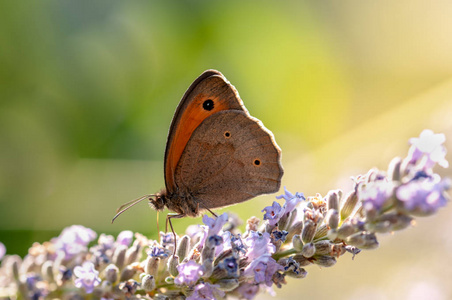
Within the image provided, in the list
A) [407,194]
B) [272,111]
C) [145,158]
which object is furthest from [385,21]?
[407,194]

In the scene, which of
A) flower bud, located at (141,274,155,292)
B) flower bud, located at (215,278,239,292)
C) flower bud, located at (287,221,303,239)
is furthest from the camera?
flower bud, located at (287,221,303,239)

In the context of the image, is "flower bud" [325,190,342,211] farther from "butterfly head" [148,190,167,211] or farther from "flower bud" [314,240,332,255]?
"butterfly head" [148,190,167,211]

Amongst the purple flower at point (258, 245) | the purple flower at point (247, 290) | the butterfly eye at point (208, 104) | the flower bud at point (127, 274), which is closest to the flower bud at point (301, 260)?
the purple flower at point (258, 245)

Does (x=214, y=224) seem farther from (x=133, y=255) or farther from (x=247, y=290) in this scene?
(x=133, y=255)

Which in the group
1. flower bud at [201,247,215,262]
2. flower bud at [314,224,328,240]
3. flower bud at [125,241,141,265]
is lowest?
flower bud at [201,247,215,262]

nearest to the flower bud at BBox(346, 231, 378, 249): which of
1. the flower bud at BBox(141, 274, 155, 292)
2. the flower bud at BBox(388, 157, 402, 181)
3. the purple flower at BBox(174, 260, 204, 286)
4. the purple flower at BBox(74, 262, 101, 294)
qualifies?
the flower bud at BBox(388, 157, 402, 181)

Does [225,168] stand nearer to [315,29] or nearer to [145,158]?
[145,158]

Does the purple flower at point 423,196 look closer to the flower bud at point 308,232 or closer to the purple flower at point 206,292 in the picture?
the flower bud at point 308,232
